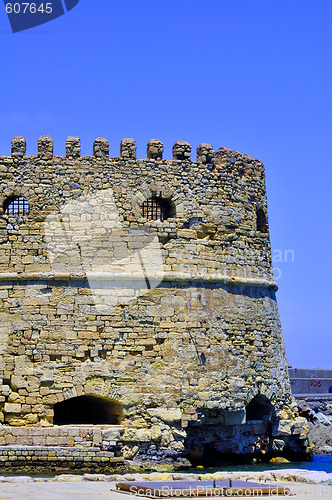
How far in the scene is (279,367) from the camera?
17.8 m

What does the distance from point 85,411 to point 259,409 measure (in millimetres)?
3428

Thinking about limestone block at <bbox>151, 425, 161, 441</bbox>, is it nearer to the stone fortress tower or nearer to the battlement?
the stone fortress tower

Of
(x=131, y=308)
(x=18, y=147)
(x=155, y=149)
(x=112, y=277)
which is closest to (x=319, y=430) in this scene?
(x=131, y=308)

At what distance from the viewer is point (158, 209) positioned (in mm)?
16953

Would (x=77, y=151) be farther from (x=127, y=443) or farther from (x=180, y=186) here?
(x=127, y=443)

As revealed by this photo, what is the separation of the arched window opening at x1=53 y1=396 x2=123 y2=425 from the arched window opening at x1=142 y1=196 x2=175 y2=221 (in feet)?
11.6

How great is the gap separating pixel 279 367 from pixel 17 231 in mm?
5924

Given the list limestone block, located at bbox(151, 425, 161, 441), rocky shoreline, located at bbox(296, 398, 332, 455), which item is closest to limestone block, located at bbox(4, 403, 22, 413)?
limestone block, located at bbox(151, 425, 161, 441)

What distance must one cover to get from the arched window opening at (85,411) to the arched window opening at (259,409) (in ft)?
9.25

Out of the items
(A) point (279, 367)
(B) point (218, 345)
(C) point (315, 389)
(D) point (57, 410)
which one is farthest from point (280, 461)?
(C) point (315, 389)

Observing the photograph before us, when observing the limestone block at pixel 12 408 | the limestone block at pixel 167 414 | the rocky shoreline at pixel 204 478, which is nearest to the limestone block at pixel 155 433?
the limestone block at pixel 167 414

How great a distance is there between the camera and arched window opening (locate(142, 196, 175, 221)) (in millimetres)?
16734

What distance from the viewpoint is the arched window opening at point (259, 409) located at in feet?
56.9

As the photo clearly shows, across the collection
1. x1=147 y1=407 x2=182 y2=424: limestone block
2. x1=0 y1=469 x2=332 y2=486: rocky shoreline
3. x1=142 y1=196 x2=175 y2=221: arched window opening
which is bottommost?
x1=0 y1=469 x2=332 y2=486: rocky shoreline
